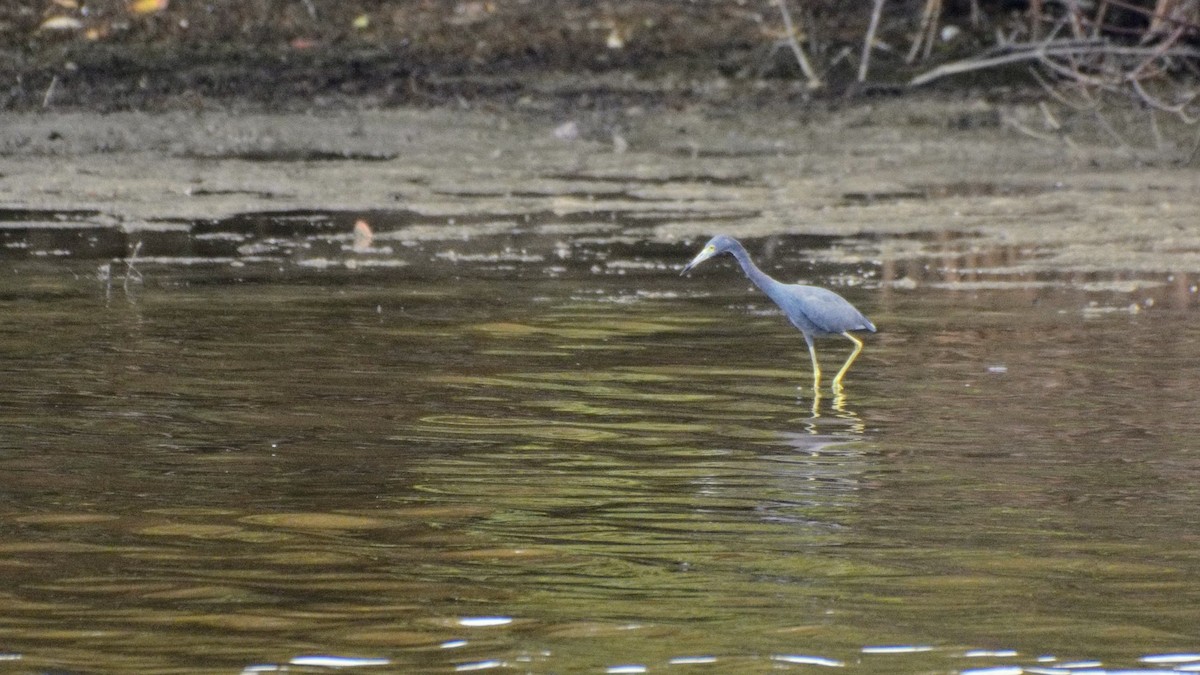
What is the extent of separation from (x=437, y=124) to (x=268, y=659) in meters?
13.5

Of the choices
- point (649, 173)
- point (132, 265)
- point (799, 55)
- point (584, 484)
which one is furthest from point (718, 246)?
point (799, 55)

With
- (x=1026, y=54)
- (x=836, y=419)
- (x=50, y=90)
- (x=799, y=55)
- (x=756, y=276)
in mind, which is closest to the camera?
(x=836, y=419)

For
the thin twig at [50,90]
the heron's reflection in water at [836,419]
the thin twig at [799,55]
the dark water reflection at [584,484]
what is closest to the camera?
the dark water reflection at [584,484]

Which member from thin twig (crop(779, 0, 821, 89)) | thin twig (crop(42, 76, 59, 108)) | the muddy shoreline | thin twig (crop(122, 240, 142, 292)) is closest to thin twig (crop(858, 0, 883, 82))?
thin twig (crop(779, 0, 821, 89))

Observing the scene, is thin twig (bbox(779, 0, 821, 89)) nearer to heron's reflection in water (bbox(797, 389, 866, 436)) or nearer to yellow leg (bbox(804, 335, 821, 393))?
yellow leg (bbox(804, 335, 821, 393))

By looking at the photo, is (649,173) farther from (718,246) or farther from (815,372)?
(815,372)

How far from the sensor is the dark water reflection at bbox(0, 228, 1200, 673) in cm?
473

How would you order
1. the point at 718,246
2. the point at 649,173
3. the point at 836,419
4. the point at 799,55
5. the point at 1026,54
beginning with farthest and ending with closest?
the point at 799,55 < the point at 1026,54 < the point at 649,173 < the point at 718,246 < the point at 836,419

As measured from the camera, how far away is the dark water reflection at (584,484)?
473cm

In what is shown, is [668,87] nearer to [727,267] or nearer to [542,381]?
[727,267]

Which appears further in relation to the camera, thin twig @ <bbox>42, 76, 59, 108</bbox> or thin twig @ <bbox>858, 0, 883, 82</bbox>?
thin twig @ <bbox>858, 0, 883, 82</bbox>

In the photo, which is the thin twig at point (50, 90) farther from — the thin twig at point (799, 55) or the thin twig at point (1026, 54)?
the thin twig at point (1026, 54)

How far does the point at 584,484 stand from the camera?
6.27 m

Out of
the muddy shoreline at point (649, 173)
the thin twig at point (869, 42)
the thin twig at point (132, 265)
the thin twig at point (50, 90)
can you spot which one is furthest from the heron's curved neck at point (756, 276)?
the thin twig at point (50, 90)
